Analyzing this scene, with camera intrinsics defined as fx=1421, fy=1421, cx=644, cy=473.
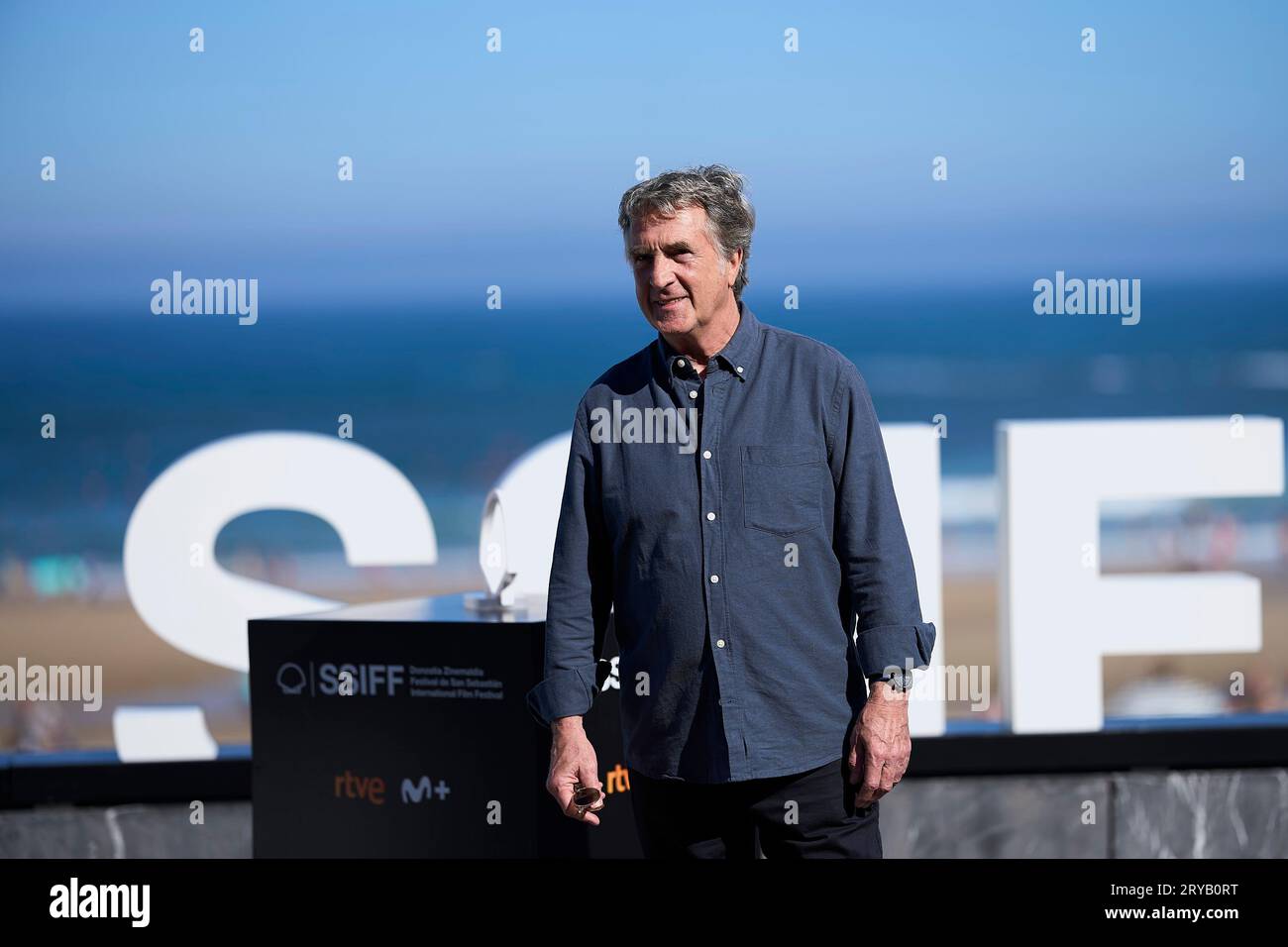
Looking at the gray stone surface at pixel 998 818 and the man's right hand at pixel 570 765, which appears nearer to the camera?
the man's right hand at pixel 570 765

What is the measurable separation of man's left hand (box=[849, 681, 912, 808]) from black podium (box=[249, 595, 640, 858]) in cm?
83

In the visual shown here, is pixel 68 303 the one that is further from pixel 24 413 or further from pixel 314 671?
pixel 314 671

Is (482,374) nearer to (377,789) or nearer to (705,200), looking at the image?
(377,789)

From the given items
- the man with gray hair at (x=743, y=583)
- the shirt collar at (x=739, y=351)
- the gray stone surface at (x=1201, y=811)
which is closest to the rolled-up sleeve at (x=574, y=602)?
the man with gray hair at (x=743, y=583)

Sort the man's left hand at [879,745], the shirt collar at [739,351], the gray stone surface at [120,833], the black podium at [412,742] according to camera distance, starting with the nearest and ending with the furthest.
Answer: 1. the man's left hand at [879,745]
2. the shirt collar at [739,351]
3. the black podium at [412,742]
4. the gray stone surface at [120,833]

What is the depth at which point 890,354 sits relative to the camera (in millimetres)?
18984

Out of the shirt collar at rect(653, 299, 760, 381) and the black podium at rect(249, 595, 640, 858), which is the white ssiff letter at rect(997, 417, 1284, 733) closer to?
the black podium at rect(249, 595, 640, 858)

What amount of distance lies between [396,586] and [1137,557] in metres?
6.99

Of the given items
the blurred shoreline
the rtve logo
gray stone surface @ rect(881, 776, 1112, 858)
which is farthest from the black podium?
the blurred shoreline

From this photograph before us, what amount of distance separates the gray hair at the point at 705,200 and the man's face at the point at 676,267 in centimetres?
1

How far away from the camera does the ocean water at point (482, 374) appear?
56.3ft

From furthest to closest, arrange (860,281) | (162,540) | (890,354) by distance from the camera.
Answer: (860,281) < (890,354) < (162,540)

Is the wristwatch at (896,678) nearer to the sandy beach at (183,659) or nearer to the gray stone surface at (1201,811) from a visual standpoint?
the gray stone surface at (1201,811)
